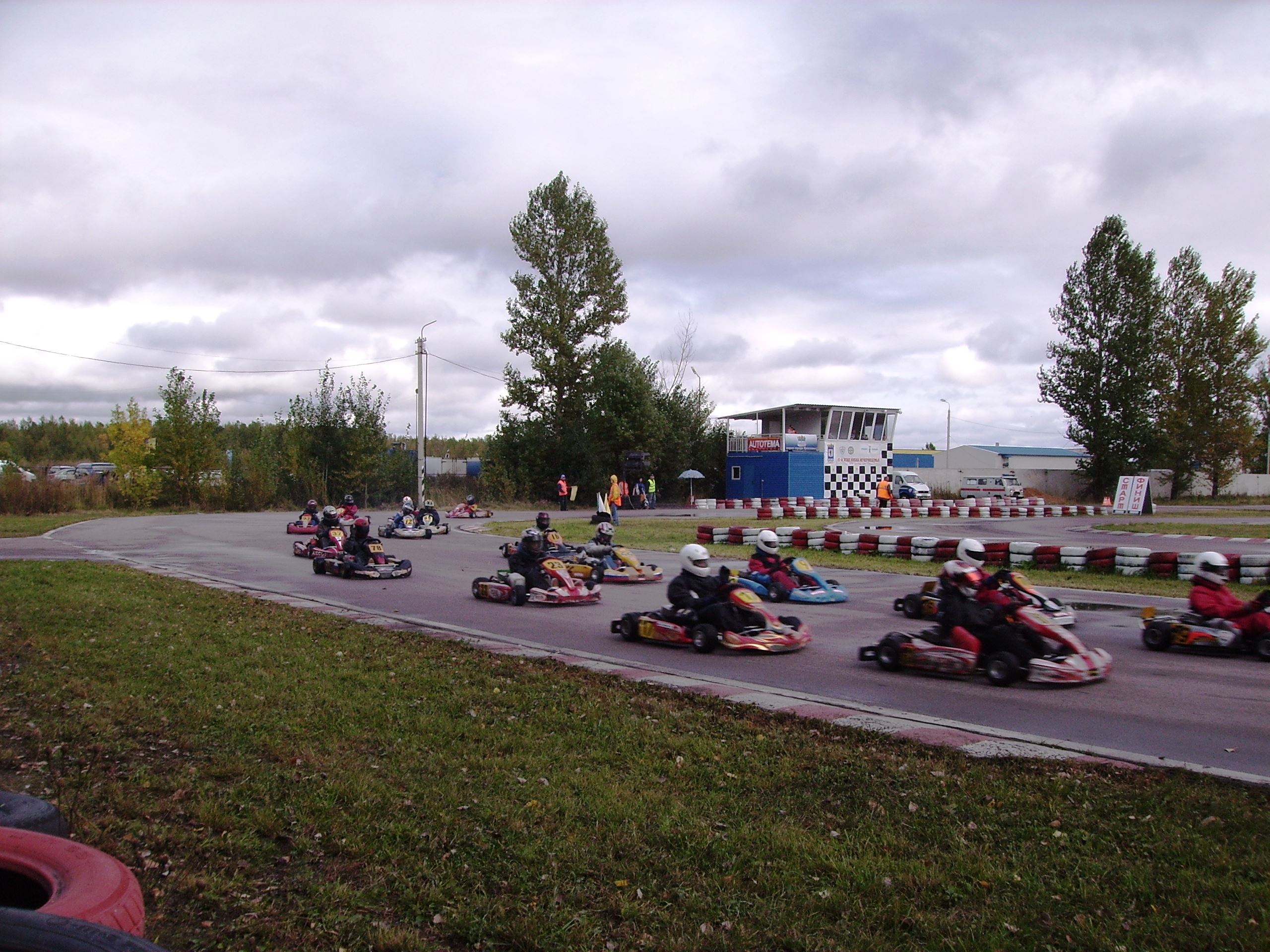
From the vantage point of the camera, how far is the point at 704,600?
9.06m

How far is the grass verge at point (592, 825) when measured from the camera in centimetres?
313

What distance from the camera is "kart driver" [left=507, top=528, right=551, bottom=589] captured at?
474 inches

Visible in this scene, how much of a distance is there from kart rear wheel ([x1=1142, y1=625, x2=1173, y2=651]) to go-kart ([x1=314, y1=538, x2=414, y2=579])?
10823 millimetres

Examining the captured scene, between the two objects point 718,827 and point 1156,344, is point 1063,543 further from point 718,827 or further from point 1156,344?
point 1156,344

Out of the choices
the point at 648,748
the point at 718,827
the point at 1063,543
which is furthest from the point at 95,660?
the point at 1063,543

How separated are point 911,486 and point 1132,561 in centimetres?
3436

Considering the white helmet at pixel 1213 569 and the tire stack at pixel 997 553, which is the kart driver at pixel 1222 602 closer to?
the white helmet at pixel 1213 569

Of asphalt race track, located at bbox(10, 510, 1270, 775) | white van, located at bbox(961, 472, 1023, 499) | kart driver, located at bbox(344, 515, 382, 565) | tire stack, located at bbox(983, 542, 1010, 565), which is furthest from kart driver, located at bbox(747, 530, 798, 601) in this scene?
white van, located at bbox(961, 472, 1023, 499)

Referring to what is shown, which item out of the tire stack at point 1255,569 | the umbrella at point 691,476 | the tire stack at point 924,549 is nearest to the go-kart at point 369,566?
the tire stack at point 924,549

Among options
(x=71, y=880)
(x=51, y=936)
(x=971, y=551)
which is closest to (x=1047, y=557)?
(x=971, y=551)

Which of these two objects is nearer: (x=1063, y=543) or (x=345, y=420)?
(x=1063, y=543)

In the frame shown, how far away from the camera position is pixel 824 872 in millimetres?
3561

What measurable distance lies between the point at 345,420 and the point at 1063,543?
1167 inches

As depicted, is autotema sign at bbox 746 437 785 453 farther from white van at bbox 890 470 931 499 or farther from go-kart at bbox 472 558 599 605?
go-kart at bbox 472 558 599 605
